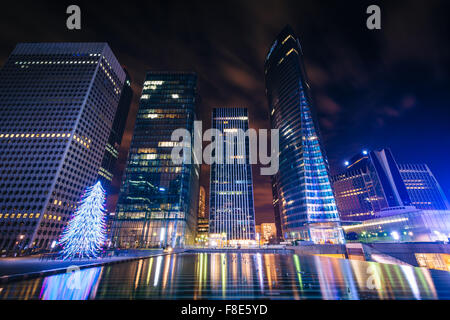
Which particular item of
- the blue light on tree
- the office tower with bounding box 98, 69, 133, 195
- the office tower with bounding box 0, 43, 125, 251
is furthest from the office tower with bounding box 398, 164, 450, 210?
the office tower with bounding box 98, 69, 133, 195

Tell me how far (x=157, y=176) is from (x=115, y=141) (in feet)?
322

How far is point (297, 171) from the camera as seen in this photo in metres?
89.2

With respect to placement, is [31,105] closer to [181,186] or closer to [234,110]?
[181,186]

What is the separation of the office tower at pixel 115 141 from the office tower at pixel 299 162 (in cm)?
12188

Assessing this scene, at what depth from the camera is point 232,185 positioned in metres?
105

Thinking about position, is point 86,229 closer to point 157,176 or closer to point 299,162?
point 157,176

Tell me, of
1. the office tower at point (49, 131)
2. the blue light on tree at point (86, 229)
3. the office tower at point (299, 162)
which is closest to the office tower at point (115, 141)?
Answer: the office tower at point (49, 131)

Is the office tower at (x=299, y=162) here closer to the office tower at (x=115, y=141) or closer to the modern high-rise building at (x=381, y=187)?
the modern high-rise building at (x=381, y=187)

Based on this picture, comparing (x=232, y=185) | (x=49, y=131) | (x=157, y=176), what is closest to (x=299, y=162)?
(x=232, y=185)

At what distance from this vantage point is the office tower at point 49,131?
6919cm

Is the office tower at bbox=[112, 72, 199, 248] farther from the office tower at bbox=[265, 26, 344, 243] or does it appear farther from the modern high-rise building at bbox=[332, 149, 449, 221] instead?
the modern high-rise building at bbox=[332, 149, 449, 221]

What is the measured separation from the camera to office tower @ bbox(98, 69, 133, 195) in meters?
127
